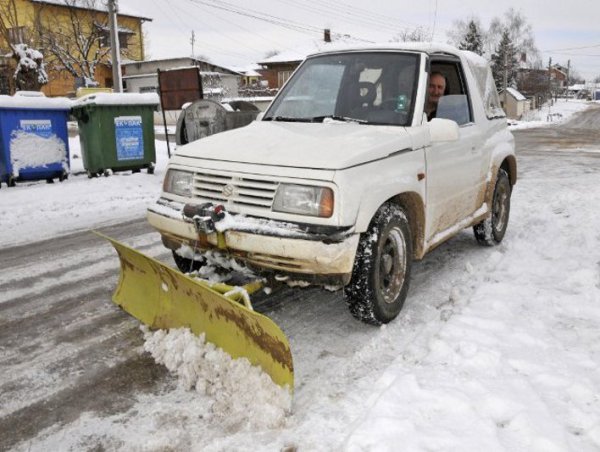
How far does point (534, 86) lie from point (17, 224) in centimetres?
8236

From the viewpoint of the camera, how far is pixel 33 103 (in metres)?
9.38

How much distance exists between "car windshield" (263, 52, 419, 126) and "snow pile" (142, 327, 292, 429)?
209cm

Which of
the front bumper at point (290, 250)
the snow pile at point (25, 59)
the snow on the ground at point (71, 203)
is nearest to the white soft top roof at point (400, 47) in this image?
the front bumper at point (290, 250)

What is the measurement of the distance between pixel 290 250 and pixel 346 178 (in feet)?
1.77

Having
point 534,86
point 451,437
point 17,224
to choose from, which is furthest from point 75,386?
point 534,86

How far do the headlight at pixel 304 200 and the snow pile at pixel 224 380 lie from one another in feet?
3.02

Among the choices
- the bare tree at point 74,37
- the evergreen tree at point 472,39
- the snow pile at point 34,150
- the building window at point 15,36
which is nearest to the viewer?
the snow pile at point 34,150

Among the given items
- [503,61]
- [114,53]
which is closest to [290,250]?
[114,53]

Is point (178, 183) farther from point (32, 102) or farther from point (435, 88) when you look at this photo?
point (32, 102)

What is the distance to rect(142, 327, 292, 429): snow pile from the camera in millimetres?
2711

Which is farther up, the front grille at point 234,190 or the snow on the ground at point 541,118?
the front grille at point 234,190

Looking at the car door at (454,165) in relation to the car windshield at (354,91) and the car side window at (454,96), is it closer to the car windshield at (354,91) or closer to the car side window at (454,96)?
the car side window at (454,96)

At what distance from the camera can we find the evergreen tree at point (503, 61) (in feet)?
227

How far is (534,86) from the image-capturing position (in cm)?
7800
